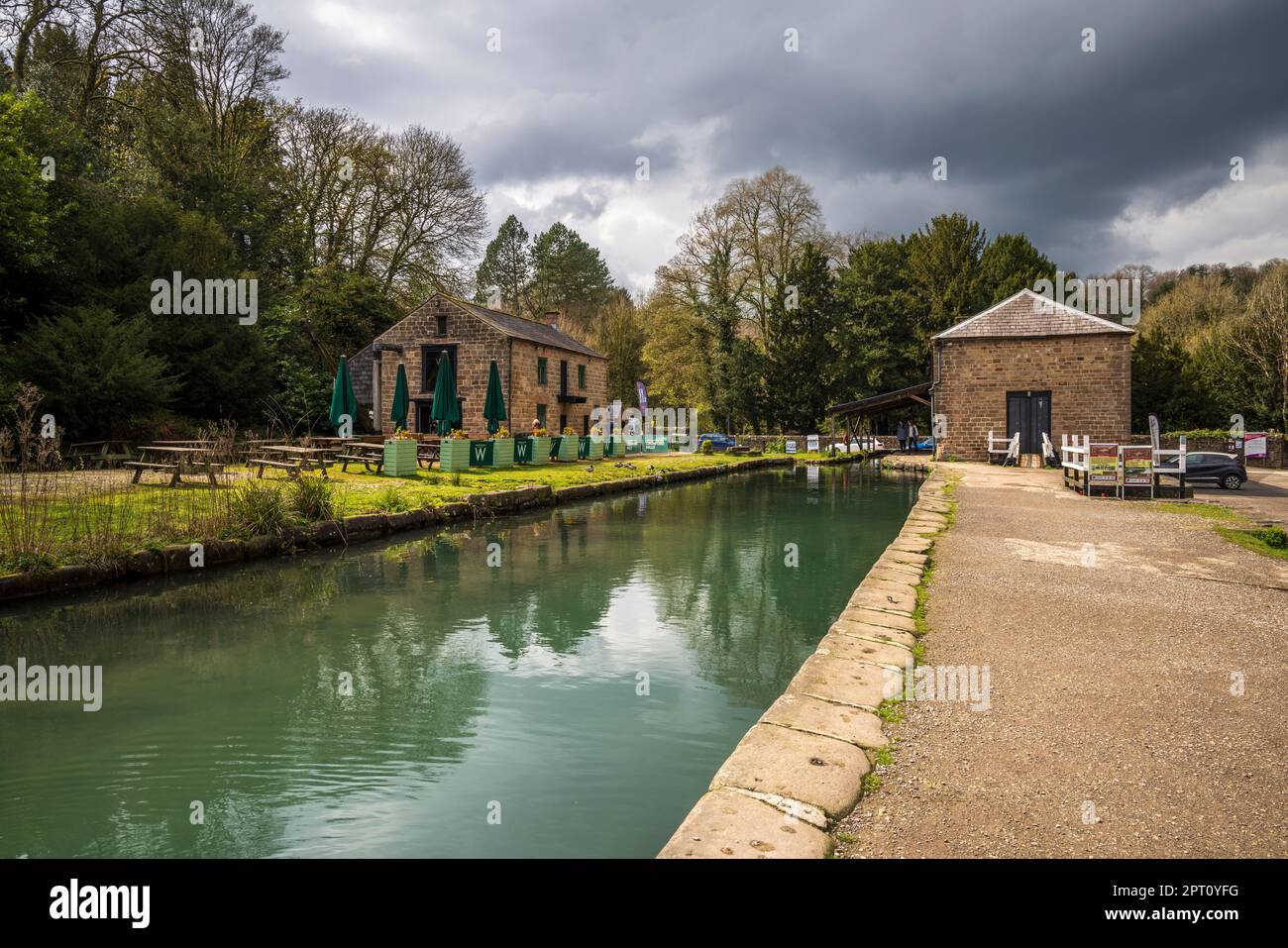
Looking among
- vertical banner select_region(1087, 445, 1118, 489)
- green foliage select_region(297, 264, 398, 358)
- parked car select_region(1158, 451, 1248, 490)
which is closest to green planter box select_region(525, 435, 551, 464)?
green foliage select_region(297, 264, 398, 358)

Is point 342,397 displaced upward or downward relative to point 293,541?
upward

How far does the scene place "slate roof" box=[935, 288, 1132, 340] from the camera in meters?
24.8

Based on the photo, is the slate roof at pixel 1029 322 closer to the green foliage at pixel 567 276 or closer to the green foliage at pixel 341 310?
the green foliage at pixel 341 310

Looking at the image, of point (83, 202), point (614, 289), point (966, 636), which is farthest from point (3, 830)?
point (614, 289)

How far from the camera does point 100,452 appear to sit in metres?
16.5

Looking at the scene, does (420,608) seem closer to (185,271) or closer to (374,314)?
(185,271)

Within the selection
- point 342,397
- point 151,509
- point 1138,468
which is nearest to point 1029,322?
point 1138,468

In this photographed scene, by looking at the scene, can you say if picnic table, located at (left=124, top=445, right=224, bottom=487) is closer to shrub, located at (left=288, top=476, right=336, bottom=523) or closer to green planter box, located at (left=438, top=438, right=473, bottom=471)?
shrub, located at (left=288, top=476, right=336, bottom=523)

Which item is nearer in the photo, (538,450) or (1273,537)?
(1273,537)

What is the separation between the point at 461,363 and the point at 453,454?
34.4 ft

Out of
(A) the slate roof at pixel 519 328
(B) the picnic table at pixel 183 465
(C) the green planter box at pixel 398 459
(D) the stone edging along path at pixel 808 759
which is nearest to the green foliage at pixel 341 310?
(A) the slate roof at pixel 519 328

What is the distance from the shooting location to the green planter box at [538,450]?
2297 centimetres

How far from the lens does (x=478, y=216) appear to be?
Result: 33.5 meters

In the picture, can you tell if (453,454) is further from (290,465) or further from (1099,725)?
(1099,725)
